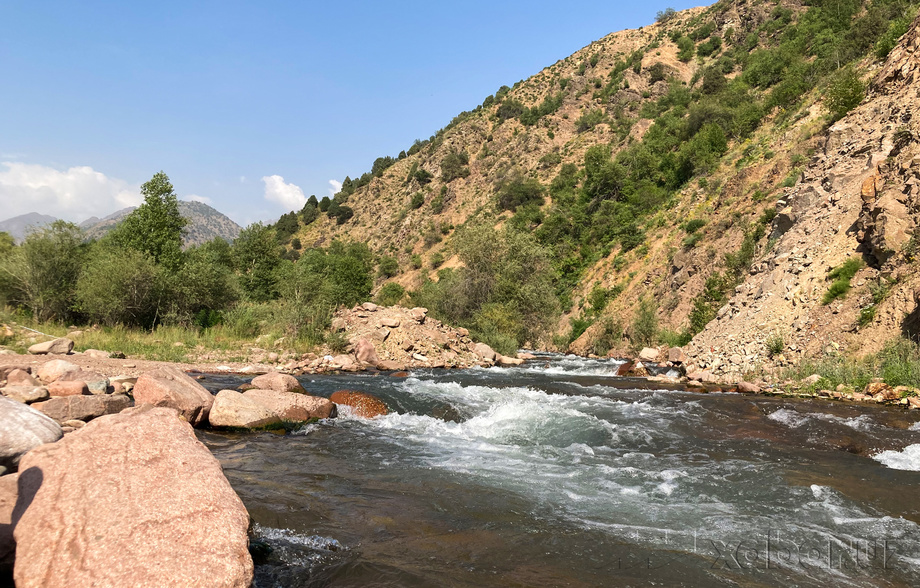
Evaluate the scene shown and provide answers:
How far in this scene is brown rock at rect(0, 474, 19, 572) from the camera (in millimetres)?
3600

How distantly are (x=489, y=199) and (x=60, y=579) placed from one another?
68.0 m

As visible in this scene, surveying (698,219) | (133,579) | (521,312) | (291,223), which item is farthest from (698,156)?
(291,223)

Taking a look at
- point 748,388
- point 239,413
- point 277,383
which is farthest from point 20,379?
point 748,388

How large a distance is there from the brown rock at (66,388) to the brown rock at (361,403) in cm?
501

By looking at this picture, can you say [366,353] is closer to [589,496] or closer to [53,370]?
[53,370]

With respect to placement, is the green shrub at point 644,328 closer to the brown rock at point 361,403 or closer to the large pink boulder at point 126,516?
the brown rock at point 361,403

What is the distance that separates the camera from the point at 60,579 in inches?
128

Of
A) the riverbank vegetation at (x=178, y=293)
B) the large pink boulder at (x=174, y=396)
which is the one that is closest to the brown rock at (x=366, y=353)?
the riverbank vegetation at (x=178, y=293)

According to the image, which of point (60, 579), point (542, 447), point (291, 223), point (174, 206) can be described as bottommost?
point (542, 447)

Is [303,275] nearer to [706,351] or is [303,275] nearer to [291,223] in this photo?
[706,351]

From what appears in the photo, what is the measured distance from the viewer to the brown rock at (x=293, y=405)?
10603 mm

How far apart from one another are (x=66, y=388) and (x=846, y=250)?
22402mm

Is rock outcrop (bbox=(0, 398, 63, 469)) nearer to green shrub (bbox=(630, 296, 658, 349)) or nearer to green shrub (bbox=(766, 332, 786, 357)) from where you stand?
green shrub (bbox=(766, 332, 786, 357))

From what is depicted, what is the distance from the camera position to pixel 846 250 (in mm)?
16734
